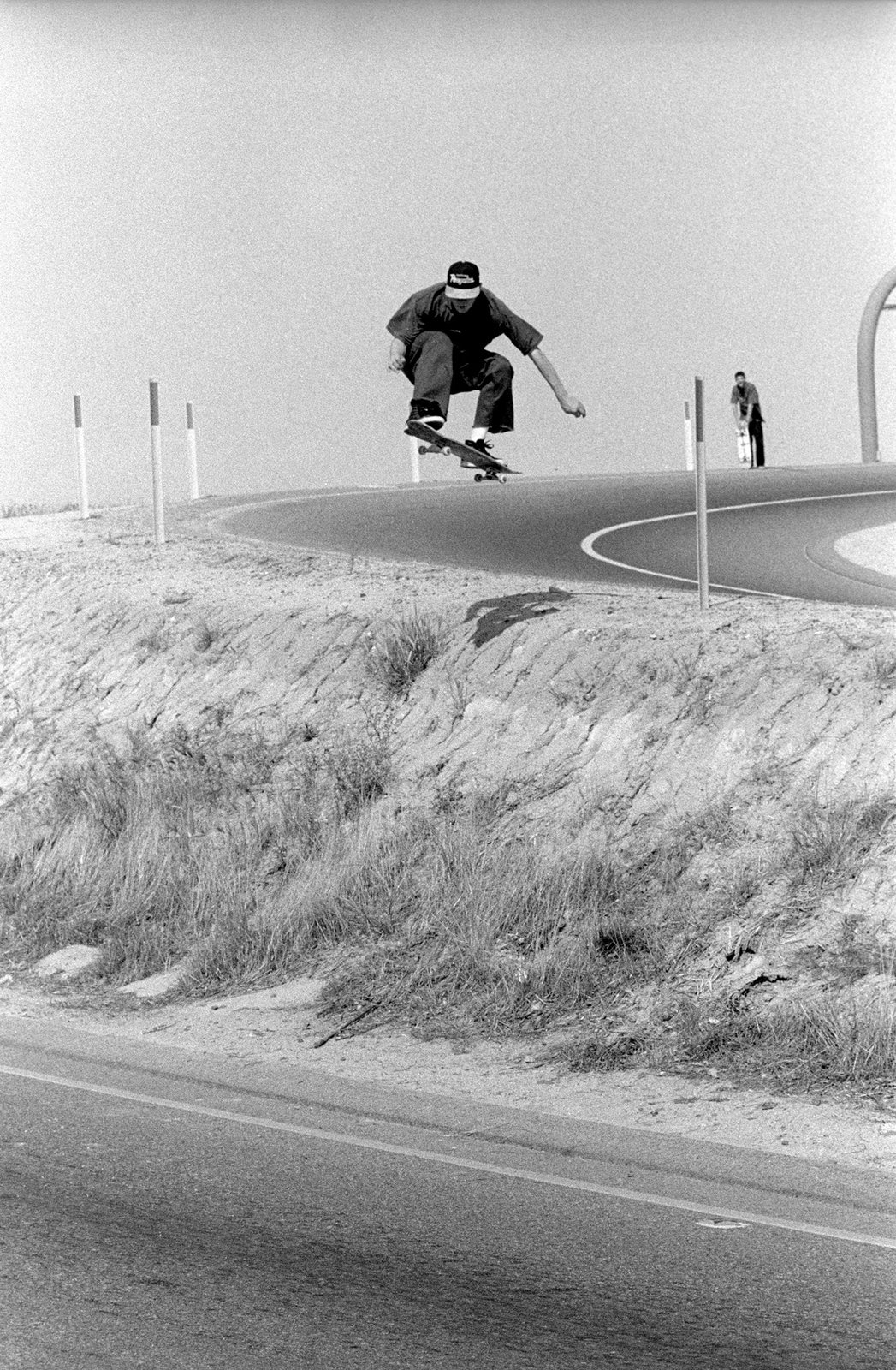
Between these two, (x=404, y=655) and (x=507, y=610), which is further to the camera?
(x=507, y=610)

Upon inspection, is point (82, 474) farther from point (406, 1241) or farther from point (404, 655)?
→ point (406, 1241)

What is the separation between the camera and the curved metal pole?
429 inches

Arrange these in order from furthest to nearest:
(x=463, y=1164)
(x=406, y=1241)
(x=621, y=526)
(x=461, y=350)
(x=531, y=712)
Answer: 1. (x=621, y=526)
2. (x=531, y=712)
3. (x=461, y=350)
4. (x=463, y=1164)
5. (x=406, y=1241)

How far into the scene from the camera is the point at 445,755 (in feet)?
40.8

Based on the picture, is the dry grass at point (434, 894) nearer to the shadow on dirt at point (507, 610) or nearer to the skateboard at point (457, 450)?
the shadow on dirt at point (507, 610)

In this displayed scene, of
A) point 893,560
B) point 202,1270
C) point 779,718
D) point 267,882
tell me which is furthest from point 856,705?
point 893,560

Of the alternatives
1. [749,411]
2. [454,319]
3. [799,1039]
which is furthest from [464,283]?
[749,411]

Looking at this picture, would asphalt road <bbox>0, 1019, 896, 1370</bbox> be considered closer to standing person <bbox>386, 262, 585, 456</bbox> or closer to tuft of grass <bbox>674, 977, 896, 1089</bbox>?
tuft of grass <bbox>674, 977, 896, 1089</bbox>

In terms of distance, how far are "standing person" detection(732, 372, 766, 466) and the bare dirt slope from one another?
175 cm

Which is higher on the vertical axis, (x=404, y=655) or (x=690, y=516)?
(x=690, y=516)

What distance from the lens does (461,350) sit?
12.2 meters

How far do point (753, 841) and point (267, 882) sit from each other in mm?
3301

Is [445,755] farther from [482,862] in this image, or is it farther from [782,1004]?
[782,1004]

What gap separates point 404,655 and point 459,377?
89.7 inches
